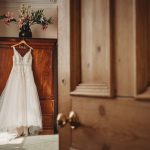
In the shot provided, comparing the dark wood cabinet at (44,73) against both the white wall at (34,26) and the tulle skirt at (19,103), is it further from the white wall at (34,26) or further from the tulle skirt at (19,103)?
the white wall at (34,26)

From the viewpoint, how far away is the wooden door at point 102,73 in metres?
0.70

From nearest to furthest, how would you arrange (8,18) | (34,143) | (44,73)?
(34,143) → (44,73) → (8,18)

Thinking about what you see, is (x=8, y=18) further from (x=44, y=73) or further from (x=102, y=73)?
(x=102, y=73)

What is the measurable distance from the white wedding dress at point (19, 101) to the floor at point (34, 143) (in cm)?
21

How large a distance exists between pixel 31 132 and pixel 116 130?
3.68 metres

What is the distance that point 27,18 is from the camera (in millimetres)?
4484

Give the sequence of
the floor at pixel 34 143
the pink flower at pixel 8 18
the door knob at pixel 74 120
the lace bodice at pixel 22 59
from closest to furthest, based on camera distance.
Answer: the door knob at pixel 74 120
the floor at pixel 34 143
the lace bodice at pixel 22 59
the pink flower at pixel 8 18

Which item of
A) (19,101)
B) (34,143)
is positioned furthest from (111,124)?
(19,101)

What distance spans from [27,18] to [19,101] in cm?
135

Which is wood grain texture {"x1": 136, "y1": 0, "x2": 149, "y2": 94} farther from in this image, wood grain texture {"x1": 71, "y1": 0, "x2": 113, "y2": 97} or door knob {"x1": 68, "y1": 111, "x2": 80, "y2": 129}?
door knob {"x1": 68, "y1": 111, "x2": 80, "y2": 129}

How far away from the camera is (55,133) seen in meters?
4.46

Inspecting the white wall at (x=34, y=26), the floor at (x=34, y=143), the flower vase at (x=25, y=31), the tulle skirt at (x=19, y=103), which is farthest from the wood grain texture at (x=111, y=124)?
the white wall at (x=34, y=26)

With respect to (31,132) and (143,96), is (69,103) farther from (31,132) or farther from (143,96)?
(31,132)

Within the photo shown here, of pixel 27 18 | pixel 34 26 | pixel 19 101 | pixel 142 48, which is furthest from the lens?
pixel 34 26
